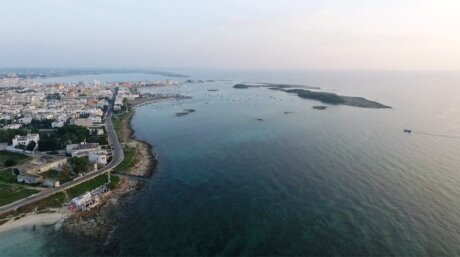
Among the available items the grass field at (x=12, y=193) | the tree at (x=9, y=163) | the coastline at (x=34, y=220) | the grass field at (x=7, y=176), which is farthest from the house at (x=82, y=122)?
the coastline at (x=34, y=220)

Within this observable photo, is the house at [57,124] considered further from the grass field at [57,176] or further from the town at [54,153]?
the grass field at [57,176]

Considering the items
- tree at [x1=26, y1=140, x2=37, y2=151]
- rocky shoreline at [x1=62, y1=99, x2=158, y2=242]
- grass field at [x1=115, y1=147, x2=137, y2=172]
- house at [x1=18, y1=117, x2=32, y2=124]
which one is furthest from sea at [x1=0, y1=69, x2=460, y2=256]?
house at [x1=18, y1=117, x2=32, y2=124]

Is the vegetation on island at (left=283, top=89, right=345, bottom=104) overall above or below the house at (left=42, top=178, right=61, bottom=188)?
above

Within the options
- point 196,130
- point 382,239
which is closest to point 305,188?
point 382,239

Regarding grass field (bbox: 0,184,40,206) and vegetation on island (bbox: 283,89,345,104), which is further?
vegetation on island (bbox: 283,89,345,104)

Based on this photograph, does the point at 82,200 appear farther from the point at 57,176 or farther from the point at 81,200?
the point at 57,176

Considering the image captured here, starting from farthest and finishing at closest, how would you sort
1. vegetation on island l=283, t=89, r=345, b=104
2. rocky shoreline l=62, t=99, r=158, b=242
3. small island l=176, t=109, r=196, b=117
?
vegetation on island l=283, t=89, r=345, b=104 < small island l=176, t=109, r=196, b=117 < rocky shoreline l=62, t=99, r=158, b=242

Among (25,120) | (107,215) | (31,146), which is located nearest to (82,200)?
(107,215)

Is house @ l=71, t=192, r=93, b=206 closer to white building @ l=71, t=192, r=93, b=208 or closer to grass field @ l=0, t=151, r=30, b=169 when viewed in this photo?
white building @ l=71, t=192, r=93, b=208
